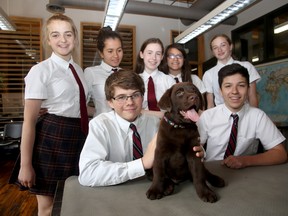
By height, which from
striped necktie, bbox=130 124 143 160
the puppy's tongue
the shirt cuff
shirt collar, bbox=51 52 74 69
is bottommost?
A: the shirt cuff

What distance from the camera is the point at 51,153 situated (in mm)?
1473

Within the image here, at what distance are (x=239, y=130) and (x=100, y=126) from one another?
36.2 inches

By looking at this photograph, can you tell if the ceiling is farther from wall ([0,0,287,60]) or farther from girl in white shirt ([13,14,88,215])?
girl in white shirt ([13,14,88,215])

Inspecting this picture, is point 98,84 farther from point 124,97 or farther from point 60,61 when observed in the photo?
point 124,97

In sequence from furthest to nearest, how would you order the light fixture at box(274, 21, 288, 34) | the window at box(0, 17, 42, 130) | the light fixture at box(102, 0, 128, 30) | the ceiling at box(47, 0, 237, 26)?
the window at box(0, 17, 42, 130) → the ceiling at box(47, 0, 237, 26) → the light fixture at box(274, 21, 288, 34) → the light fixture at box(102, 0, 128, 30)

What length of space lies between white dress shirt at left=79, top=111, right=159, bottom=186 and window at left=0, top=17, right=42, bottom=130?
15.2 feet

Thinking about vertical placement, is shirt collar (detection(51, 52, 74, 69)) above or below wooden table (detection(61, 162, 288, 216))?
above

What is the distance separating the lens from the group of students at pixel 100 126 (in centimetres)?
117

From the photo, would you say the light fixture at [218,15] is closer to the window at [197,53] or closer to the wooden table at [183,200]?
the window at [197,53]

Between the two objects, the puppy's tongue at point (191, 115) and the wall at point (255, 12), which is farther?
the wall at point (255, 12)

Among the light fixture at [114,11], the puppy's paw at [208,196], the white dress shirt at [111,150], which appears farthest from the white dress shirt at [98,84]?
the light fixture at [114,11]

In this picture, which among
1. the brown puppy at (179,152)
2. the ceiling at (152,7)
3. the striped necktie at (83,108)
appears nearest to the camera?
the brown puppy at (179,152)

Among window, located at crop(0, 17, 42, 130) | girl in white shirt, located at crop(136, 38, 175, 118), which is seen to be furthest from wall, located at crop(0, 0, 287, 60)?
girl in white shirt, located at crop(136, 38, 175, 118)

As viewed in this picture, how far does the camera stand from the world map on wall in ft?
13.9
